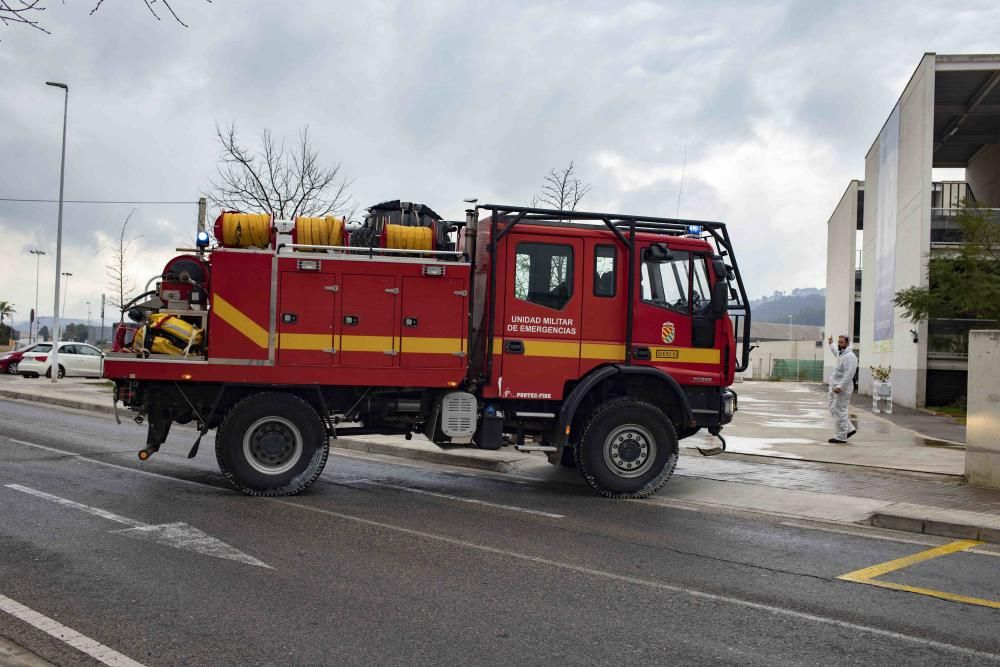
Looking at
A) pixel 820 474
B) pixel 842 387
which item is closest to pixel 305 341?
pixel 820 474

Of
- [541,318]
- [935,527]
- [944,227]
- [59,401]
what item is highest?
[944,227]

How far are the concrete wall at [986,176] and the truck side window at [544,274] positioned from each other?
2951 centimetres

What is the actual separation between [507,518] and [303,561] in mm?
2523

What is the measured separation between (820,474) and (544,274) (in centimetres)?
509

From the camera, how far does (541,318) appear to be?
9820mm

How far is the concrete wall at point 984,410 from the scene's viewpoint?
34.6ft

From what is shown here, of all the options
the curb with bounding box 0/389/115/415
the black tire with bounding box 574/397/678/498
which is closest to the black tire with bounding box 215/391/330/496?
the black tire with bounding box 574/397/678/498

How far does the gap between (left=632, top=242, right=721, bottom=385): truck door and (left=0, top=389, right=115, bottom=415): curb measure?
48.3ft

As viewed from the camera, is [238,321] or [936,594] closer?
[936,594]

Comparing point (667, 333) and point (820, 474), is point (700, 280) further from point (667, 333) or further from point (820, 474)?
point (820, 474)

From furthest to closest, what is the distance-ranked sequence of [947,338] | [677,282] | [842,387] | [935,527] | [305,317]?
[947,338]
[842,387]
[677,282]
[305,317]
[935,527]

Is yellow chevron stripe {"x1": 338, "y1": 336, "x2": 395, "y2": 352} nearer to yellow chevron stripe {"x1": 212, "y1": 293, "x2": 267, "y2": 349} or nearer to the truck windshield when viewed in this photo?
yellow chevron stripe {"x1": 212, "y1": 293, "x2": 267, "y2": 349}

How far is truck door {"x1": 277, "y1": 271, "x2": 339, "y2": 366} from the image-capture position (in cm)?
916

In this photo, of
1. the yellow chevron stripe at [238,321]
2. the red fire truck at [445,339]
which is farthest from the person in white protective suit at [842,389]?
the yellow chevron stripe at [238,321]
